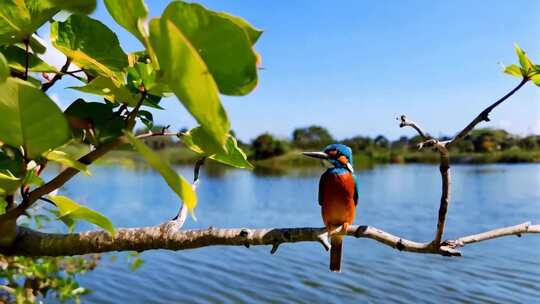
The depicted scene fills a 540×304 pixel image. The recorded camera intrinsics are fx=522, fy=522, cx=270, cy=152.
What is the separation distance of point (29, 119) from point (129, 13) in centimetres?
14

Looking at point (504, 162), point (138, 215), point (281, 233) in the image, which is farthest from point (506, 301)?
point (504, 162)

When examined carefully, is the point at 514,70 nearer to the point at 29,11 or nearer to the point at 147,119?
the point at 147,119

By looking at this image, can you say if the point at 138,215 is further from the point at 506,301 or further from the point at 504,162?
the point at 504,162

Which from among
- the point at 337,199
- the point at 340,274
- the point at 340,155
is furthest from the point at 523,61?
the point at 340,274

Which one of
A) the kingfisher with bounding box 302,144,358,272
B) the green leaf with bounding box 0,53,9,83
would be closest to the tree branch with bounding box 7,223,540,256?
the green leaf with bounding box 0,53,9,83

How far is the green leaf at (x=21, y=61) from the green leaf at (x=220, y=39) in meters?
0.34

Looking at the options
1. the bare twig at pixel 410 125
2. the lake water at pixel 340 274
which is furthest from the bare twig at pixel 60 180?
the lake water at pixel 340 274

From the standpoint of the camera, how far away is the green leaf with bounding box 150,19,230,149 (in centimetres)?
32

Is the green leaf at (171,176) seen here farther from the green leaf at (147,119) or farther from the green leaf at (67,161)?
the green leaf at (147,119)

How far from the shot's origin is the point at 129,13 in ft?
1.43

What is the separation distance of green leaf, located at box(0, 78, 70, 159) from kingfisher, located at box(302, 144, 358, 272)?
150 cm

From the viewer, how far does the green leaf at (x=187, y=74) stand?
0.32 m

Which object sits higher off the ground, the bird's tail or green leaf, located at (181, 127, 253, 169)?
green leaf, located at (181, 127, 253, 169)

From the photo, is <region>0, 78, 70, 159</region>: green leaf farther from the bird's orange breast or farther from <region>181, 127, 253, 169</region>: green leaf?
the bird's orange breast
